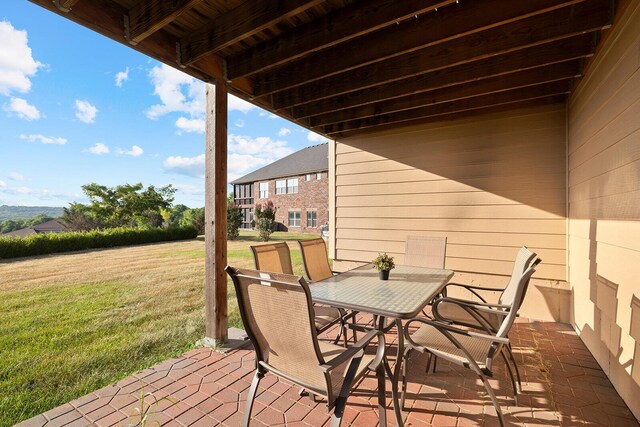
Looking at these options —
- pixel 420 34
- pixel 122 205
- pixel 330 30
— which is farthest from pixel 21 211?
pixel 420 34

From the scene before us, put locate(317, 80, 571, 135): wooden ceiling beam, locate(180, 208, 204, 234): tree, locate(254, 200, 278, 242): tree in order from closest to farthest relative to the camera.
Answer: locate(317, 80, 571, 135): wooden ceiling beam, locate(254, 200, 278, 242): tree, locate(180, 208, 204, 234): tree

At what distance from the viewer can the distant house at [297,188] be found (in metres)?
21.2

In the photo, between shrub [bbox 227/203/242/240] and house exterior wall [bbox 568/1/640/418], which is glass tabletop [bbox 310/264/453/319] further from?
shrub [bbox 227/203/242/240]

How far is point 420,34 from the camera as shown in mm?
2348

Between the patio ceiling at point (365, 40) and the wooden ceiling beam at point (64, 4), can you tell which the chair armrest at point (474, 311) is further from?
the wooden ceiling beam at point (64, 4)

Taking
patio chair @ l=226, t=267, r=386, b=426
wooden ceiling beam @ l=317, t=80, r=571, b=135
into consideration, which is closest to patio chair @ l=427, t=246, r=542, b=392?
patio chair @ l=226, t=267, r=386, b=426

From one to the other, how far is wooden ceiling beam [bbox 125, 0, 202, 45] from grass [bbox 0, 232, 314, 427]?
9.23 ft

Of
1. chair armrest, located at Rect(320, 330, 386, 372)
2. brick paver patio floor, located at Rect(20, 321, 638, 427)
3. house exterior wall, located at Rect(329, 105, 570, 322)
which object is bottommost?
brick paver patio floor, located at Rect(20, 321, 638, 427)

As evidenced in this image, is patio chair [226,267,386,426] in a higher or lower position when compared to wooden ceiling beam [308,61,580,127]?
lower

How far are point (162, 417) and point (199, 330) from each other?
1.62m

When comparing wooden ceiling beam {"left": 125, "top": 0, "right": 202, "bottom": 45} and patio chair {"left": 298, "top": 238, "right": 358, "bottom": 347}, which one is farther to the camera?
patio chair {"left": 298, "top": 238, "right": 358, "bottom": 347}

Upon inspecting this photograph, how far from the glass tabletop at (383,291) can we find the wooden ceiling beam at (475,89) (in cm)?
219

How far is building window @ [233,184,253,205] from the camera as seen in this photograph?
27203 mm

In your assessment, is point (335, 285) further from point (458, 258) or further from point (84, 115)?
point (84, 115)
